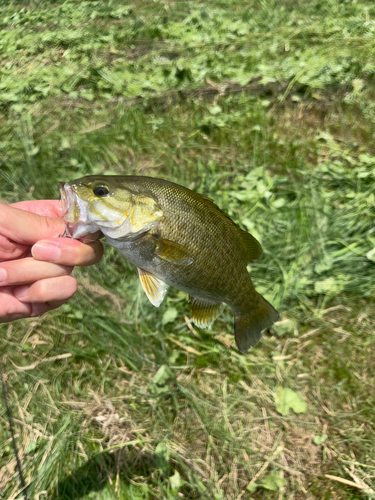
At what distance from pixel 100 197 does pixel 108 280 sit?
A: 4.79ft

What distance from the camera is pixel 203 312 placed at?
1967 millimetres

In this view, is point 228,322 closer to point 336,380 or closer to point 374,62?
point 336,380

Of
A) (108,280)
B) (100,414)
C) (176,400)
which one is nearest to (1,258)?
(108,280)

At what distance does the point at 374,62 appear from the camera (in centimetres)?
391

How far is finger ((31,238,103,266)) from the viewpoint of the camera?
1656 millimetres

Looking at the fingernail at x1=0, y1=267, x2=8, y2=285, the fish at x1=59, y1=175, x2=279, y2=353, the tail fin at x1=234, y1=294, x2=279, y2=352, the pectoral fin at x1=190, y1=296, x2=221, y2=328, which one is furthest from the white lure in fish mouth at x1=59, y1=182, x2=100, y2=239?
the tail fin at x1=234, y1=294, x2=279, y2=352

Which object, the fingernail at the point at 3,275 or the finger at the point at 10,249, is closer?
the fingernail at the point at 3,275

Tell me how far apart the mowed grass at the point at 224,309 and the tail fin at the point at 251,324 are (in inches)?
29.4

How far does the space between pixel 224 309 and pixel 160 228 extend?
1.41 meters

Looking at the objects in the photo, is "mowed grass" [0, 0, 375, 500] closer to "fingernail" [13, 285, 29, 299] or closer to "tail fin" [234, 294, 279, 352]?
"tail fin" [234, 294, 279, 352]

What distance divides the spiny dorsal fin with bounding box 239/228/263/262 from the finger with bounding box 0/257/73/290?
0.94 m

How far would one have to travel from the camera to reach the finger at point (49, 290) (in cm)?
175

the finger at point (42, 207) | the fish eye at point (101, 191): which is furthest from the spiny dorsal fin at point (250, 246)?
the finger at point (42, 207)

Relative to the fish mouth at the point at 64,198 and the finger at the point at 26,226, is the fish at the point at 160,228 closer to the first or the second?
the fish mouth at the point at 64,198
